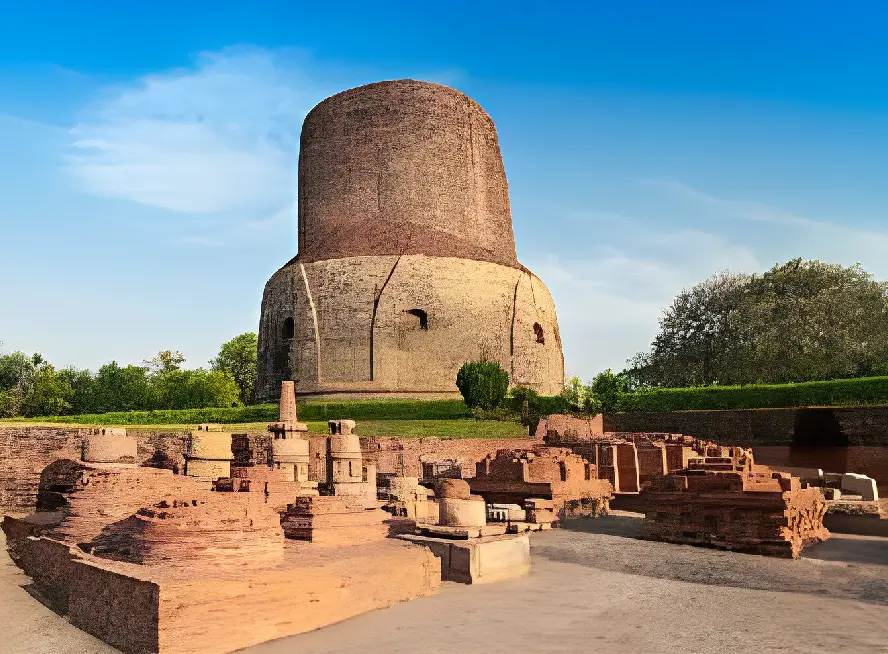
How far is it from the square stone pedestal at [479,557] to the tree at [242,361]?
4074 centimetres

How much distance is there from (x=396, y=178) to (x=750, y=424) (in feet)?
59.5

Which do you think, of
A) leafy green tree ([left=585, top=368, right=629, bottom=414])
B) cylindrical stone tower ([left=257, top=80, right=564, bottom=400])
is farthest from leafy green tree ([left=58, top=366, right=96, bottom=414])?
leafy green tree ([left=585, top=368, right=629, bottom=414])

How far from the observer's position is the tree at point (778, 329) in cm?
2973

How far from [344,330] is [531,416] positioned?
9.12 metres

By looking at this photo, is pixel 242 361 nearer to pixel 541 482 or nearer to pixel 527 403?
pixel 527 403

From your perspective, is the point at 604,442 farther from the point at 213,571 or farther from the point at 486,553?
the point at 213,571

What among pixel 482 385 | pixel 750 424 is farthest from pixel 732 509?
pixel 482 385

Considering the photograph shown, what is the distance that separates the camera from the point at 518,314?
31750mm

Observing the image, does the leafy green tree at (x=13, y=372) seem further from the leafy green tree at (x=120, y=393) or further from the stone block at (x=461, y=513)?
the stone block at (x=461, y=513)

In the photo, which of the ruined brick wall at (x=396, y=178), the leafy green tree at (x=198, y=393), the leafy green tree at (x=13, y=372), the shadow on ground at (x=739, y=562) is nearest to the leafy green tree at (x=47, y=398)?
the leafy green tree at (x=198, y=393)

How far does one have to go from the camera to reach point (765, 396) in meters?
23.5

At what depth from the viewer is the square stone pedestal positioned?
8.70 metres

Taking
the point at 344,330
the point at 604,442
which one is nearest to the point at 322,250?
the point at 344,330

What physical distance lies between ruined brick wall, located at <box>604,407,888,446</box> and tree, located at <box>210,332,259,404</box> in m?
28.8
